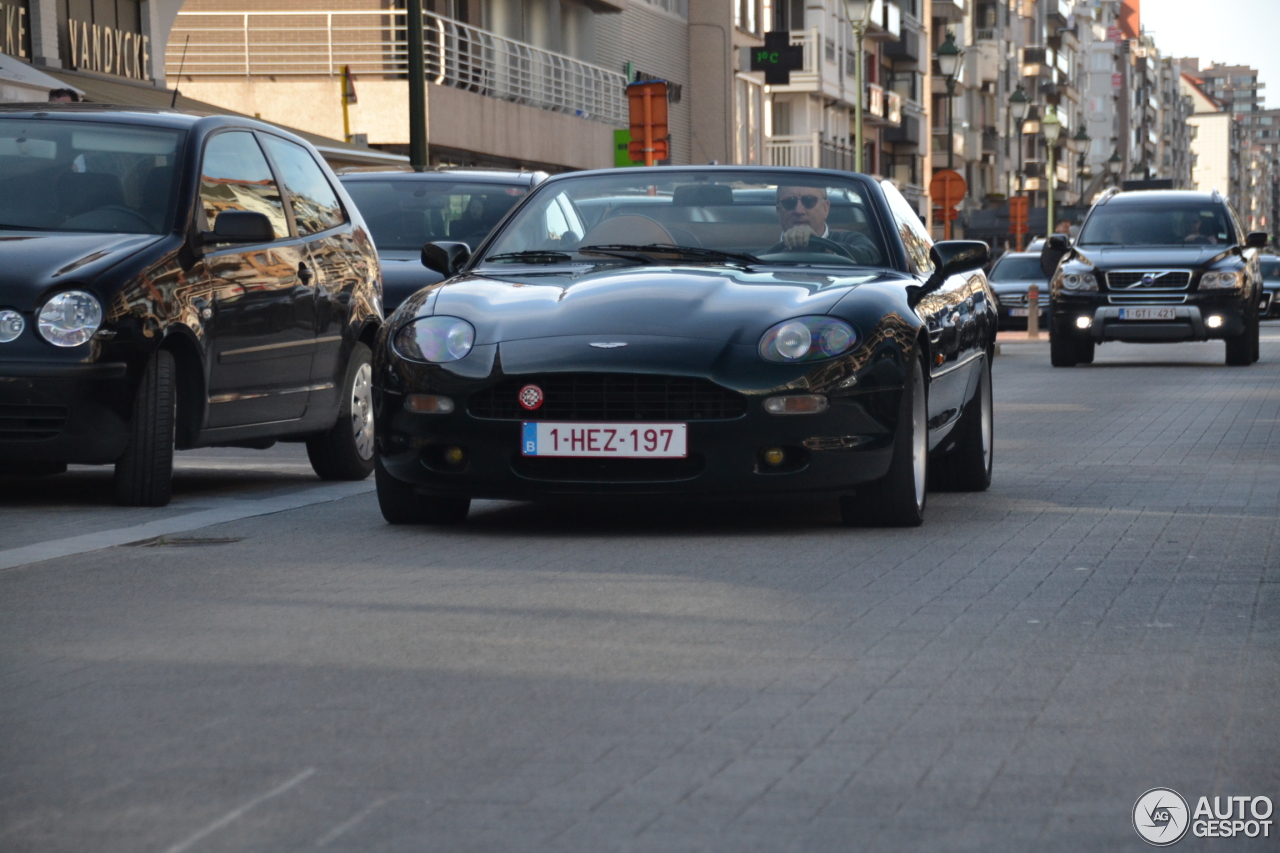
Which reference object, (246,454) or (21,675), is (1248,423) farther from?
(21,675)

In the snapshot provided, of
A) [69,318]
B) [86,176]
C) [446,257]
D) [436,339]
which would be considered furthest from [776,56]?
[436,339]

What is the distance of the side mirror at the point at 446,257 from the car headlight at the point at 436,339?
987mm

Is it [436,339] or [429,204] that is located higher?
[429,204]

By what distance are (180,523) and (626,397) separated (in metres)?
1.92

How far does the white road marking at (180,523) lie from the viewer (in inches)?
302

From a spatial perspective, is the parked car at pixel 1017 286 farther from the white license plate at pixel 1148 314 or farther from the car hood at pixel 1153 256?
the white license plate at pixel 1148 314

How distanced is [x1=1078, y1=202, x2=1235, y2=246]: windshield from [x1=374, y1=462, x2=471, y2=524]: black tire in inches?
702

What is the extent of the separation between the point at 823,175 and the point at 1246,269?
16.4 meters

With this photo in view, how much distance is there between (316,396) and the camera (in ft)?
34.2

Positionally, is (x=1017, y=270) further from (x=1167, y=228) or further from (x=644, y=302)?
(x=644, y=302)

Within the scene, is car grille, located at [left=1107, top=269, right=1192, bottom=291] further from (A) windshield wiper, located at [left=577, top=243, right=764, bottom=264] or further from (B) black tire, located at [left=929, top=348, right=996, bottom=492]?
(A) windshield wiper, located at [left=577, top=243, right=764, bottom=264]

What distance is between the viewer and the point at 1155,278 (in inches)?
964

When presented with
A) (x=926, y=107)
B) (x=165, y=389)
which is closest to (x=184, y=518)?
(x=165, y=389)

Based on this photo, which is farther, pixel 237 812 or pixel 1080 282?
pixel 1080 282
